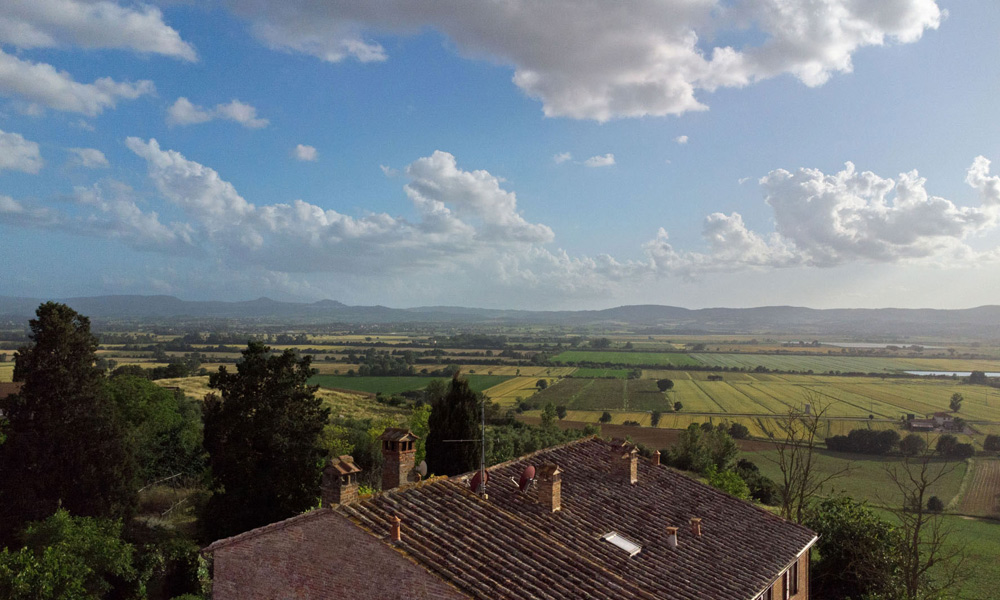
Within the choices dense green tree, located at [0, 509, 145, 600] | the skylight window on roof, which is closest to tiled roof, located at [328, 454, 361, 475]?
the skylight window on roof

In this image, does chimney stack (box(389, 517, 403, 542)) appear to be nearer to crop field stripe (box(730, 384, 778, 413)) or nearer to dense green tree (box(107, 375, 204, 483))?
dense green tree (box(107, 375, 204, 483))

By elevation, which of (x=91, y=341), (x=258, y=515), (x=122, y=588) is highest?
(x=91, y=341)

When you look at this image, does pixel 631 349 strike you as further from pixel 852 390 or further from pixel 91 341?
pixel 91 341

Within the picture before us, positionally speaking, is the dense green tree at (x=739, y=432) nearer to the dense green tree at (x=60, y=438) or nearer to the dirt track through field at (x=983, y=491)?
the dirt track through field at (x=983, y=491)

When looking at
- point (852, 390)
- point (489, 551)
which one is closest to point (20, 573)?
point (489, 551)

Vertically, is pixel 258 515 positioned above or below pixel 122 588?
above

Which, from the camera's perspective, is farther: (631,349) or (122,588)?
(631,349)

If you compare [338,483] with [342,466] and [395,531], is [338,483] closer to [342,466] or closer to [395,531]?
[342,466]
